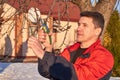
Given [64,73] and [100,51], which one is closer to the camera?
[64,73]

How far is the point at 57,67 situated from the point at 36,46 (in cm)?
22

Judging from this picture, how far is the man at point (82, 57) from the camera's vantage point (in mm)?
2760

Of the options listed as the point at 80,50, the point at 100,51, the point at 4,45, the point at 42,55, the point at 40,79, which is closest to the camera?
the point at 42,55

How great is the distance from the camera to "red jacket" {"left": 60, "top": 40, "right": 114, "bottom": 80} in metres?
2.83

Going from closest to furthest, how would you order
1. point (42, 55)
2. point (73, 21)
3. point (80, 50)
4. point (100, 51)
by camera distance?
point (42, 55) → point (100, 51) → point (80, 50) → point (73, 21)

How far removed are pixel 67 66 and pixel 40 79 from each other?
8359 mm

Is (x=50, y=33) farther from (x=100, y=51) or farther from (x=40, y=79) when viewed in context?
(x=40, y=79)

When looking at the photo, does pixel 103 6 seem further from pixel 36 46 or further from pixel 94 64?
pixel 36 46

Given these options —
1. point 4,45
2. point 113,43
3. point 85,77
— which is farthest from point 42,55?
point 4,45

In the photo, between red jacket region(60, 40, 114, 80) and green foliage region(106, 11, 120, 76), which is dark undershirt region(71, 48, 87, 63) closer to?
red jacket region(60, 40, 114, 80)

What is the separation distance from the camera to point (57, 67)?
9.09ft

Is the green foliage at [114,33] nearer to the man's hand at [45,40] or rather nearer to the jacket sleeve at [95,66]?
the jacket sleeve at [95,66]

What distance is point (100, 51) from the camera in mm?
2990

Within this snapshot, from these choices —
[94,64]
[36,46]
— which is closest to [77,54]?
[94,64]
